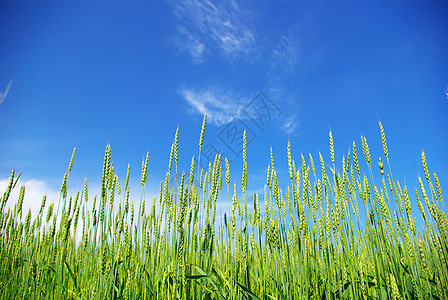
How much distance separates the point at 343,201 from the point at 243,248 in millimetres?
724

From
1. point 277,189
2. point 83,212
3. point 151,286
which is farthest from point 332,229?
point 83,212

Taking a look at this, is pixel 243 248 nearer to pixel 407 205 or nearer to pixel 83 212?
pixel 407 205

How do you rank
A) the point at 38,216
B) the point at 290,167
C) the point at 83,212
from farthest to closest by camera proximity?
the point at 38,216
the point at 83,212
the point at 290,167

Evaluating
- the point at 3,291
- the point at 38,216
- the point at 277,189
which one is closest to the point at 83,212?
the point at 38,216

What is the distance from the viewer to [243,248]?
1.67 m

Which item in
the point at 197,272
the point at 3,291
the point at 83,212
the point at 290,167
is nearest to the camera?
the point at 290,167

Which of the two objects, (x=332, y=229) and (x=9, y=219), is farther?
(x=9, y=219)

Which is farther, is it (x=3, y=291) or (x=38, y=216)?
(x=38, y=216)

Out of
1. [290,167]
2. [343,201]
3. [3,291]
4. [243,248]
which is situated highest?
[290,167]

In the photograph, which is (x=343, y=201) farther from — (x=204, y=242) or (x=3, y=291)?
(x=3, y=291)

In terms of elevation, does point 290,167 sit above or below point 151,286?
above

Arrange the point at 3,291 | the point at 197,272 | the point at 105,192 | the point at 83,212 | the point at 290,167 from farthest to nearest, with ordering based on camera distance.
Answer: the point at 83,212
the point at 3,291
the point at 197,272
the point at 290,167
the point at 105,192

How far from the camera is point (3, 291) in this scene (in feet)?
7.45

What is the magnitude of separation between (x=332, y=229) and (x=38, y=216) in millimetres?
2905
